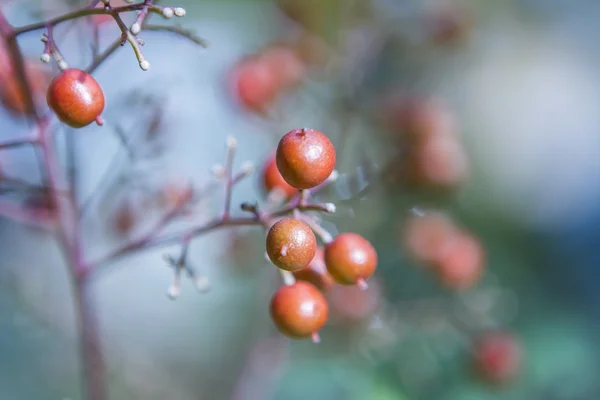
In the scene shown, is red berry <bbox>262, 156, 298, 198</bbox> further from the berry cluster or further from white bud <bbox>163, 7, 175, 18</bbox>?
white bud <bbox>163, 7, 175, 18</bbox>

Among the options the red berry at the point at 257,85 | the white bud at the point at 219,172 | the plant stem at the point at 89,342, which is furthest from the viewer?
the red berry at the point at 257,85

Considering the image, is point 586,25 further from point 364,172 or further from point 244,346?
point 364,172

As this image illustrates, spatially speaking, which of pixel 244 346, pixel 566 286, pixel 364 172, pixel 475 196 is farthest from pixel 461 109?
pixel 364 172

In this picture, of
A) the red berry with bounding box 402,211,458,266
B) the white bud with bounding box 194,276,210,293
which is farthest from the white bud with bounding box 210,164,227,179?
the red berry with bounding box 402,211,458,266

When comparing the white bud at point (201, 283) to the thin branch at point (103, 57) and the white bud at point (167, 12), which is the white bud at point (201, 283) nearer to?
the thin branch at point (103, 57)

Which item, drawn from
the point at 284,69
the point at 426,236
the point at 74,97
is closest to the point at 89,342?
the point at 74,97

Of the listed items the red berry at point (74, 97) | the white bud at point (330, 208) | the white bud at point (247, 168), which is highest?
the red berry at point (74, 97)

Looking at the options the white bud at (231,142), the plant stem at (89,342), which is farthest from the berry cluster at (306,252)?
the plant stem at (89,342)
